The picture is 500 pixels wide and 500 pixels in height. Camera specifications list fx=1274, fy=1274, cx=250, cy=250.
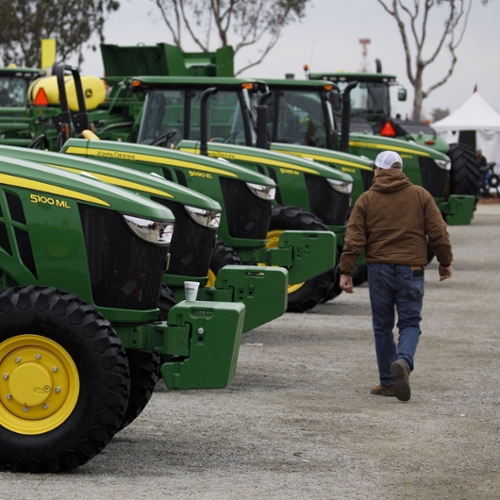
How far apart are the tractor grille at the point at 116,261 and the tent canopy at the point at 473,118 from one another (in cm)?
3494

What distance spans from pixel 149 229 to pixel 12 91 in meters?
17.6

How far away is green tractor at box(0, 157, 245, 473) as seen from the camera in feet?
20.8

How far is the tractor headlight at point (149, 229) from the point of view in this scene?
6656 millimetres

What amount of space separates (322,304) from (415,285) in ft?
20.5

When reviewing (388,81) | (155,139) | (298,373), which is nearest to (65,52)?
(388,81)

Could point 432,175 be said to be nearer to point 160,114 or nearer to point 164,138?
point 160,114

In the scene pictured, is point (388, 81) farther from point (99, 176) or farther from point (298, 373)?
point (99, 176)

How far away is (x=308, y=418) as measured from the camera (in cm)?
809

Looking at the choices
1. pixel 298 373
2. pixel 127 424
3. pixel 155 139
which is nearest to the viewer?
pixel 127 424

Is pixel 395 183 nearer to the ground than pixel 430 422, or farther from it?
farther from it

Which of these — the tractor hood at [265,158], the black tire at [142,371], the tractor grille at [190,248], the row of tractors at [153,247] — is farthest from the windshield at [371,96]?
the black tire at [142,371]

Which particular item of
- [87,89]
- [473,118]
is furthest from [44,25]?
[87,89]

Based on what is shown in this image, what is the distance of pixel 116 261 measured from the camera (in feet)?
22.1

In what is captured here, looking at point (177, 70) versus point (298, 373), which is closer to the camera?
point (298, 373)
